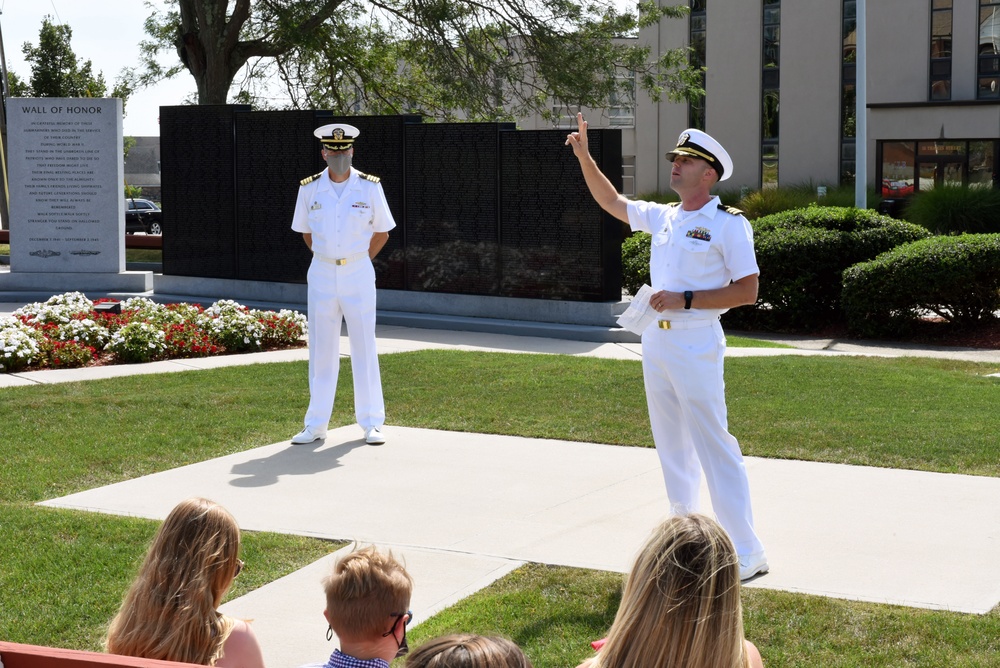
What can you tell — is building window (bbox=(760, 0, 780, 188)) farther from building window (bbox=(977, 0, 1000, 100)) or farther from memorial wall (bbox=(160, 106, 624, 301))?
memorial wall (bbox=(160, 106, 624, 301))

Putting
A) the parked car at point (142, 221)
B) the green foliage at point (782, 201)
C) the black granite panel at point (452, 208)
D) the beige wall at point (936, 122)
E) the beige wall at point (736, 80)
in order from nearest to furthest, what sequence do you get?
the black granite panel at point (452, 208)
the green foliage at point (782, 201)
the beige wall at point (936, 122)
the parked car at point (142, 221)
the beige wall at point (736, 80)

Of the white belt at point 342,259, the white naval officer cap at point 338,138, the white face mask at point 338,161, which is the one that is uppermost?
the white naval officer cap at point 338,138

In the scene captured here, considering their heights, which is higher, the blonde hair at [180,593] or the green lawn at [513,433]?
the blonde hair at [180,593]

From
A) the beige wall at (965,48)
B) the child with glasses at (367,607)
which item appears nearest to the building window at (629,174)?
the beige wall at (965,48)

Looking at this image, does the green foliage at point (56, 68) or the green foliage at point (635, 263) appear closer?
the green foliage at point (635, 263)

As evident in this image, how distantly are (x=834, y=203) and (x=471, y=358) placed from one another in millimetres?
23108

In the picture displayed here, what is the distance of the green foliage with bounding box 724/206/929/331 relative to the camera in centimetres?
1622

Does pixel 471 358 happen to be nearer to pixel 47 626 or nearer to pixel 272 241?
pixel 272 241

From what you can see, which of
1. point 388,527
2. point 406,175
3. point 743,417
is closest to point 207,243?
point 406,175

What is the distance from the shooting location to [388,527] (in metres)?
6.23

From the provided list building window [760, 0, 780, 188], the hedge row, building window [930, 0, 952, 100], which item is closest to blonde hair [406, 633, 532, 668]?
the hedge row

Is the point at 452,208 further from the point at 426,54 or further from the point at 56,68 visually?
the point at 56,68

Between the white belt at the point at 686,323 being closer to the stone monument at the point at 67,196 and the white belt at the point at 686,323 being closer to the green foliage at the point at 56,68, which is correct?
A: the stone monument at the point at 67,196

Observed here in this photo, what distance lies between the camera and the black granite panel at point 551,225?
47.1ft
